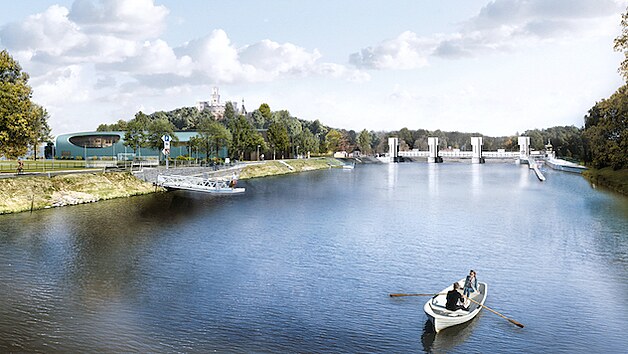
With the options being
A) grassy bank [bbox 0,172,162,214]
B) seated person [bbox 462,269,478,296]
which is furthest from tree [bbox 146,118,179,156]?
seated person [bbox 462,269,478,296]

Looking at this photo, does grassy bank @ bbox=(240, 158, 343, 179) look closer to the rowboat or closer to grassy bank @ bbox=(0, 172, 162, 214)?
grassy bank @ bbox=(0, 172, 162, 214)

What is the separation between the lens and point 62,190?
64438mm

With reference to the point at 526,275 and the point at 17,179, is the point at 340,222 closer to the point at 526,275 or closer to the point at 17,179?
the point at 526,275

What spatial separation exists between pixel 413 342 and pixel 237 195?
61.4 metres

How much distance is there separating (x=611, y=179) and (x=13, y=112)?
99.0m

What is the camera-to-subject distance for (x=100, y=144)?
490 ft

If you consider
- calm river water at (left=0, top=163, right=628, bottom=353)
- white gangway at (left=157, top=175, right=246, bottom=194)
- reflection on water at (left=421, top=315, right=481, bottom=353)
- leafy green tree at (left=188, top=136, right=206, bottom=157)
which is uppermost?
leafy green tree at (left=188, top=136, right=206, bottom=157)

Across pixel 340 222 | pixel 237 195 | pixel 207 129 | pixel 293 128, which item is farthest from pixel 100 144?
pixel 340 222

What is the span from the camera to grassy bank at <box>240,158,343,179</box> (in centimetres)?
12582

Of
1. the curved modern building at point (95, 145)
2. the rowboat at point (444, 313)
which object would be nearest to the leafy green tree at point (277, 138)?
the curved modern building at point (95, 145)

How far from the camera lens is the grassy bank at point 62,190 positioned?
189 feet

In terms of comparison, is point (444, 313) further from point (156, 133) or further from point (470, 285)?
Result: point (156, 133)

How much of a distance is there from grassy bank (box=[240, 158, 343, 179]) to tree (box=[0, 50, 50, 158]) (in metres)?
59.1

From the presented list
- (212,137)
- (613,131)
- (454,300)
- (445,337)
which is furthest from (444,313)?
(212,137)
